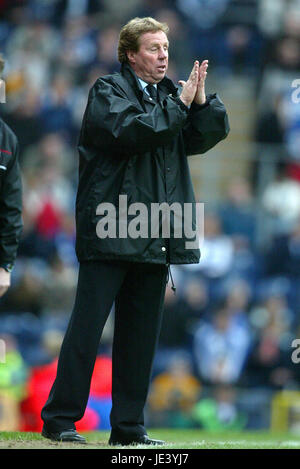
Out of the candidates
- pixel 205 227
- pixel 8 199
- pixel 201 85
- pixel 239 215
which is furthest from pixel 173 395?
pixel 201 85

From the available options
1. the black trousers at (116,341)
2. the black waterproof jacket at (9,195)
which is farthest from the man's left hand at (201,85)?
the black waterproof jacket at (9,195)

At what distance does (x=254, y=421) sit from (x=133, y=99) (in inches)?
237

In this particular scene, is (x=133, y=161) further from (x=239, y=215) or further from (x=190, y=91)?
(x=239, y=215)

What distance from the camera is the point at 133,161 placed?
5223 mm

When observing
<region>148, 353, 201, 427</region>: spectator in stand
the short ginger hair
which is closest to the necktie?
the short ginger hair

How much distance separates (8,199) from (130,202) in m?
1.05

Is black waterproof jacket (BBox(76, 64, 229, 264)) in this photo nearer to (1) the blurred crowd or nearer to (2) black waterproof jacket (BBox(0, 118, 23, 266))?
(2) black waterproof jacket (BBox(0, 118, 23, 266))

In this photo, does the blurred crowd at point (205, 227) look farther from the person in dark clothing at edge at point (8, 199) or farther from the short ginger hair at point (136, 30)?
the short ginger hair at point (136, 30)

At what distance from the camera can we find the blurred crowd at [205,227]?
1074cm

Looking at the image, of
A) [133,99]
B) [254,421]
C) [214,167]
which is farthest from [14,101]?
[133,99]

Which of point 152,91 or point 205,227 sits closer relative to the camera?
point 152,91

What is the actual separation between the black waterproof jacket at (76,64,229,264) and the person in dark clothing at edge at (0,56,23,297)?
709 mm

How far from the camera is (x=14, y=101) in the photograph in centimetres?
1248

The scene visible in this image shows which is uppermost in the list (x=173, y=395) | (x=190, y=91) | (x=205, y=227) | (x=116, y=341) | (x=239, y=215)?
(x=190, y=91)
